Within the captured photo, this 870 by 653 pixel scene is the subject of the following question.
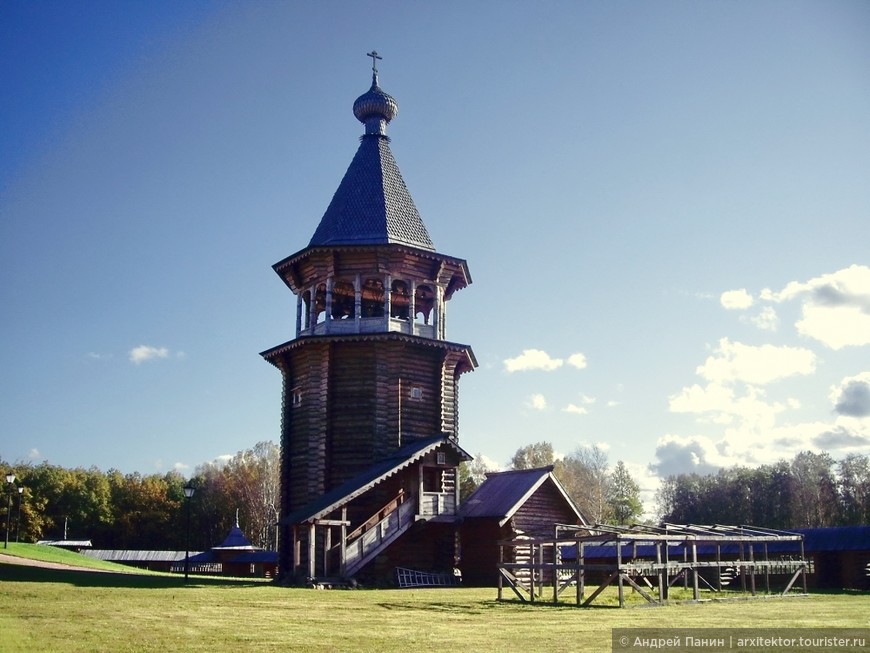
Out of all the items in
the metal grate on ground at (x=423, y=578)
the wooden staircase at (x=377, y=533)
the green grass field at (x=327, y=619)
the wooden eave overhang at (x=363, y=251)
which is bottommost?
the metal grate on ground at (x=423, y=578)

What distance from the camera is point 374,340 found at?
30234mm

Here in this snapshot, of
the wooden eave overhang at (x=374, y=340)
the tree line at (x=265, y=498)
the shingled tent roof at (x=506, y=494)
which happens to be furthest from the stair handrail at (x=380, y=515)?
the tree line at (x=265, y=498)

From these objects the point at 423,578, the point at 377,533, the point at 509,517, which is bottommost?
the point at 423,578

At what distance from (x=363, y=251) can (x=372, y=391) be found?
17.2 ft

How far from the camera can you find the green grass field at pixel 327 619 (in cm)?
1112

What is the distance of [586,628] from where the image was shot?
13336 millimetres

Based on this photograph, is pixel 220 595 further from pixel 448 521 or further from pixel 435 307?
pixel 435 307

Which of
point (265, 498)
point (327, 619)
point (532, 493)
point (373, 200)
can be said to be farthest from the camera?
point (265, 498)

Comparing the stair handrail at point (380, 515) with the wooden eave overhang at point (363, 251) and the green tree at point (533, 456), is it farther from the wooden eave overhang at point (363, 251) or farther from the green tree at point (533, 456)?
the green tree at point (533, 456)

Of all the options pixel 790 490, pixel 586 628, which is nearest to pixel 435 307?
pixel 586 628

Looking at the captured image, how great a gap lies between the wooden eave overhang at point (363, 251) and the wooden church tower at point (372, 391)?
0.18ft

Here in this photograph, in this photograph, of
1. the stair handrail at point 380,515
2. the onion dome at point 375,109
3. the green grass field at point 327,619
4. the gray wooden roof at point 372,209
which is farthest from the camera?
the onion dome at point 375,109

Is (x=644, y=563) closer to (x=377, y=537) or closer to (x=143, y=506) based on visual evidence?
(x=377, y=537)

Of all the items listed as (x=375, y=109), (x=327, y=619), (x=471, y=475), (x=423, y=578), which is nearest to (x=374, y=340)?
(x=423, y=578)
